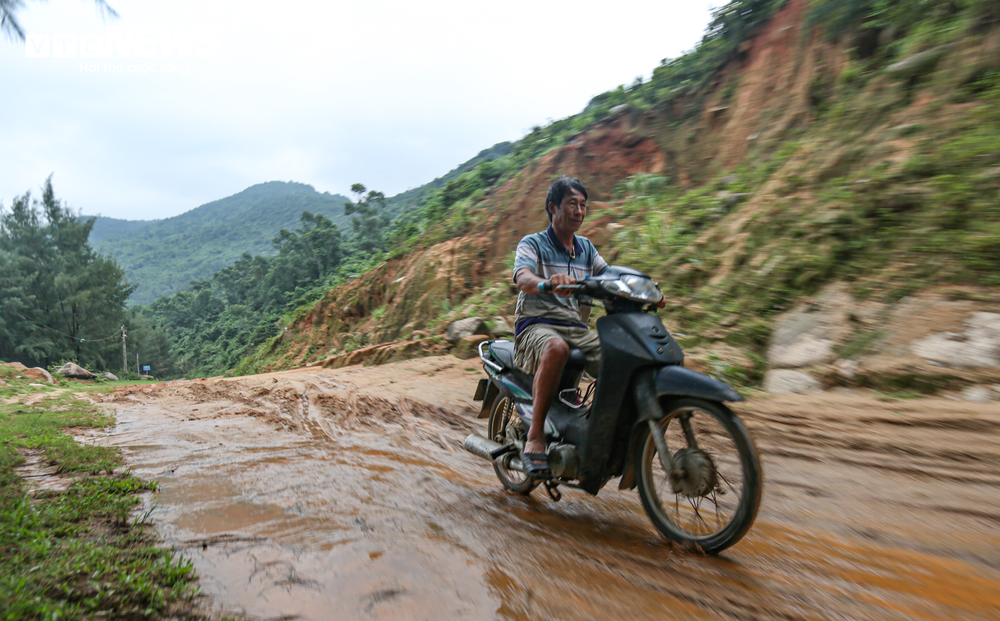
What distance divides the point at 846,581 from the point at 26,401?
13858 mm

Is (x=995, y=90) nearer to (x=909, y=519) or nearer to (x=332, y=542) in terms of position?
(x=909, y=519)

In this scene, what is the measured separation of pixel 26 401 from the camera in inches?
412

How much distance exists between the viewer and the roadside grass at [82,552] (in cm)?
172

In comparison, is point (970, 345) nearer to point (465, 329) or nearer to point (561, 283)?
point (561, 283)

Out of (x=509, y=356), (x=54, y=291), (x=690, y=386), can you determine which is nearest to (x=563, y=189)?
(x=509, y=356)

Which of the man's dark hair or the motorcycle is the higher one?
the man's dark hair

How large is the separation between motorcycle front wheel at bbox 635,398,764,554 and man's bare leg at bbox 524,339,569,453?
1.94 feet

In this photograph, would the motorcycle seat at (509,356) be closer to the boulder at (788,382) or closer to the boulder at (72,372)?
the boulder at (788,382)

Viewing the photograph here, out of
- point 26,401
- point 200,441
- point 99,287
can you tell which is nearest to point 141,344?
point 99,287

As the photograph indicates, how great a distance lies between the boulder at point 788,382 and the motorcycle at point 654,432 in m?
2.94

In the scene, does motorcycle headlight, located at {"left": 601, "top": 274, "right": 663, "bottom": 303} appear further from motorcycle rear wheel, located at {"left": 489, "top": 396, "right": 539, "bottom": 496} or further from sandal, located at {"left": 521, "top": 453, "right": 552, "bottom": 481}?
motorcycle rear wheel, located at {"left": 489, "top": 396, "right": 539, "bottom": 496}

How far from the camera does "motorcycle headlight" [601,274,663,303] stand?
267 cm

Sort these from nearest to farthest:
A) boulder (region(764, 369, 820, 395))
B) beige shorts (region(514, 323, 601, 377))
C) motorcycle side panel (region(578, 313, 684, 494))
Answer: motorcycle side panel (region(578, 313, 684, 494)) < beige shorts (region(514, 323, 601, 377)) < boulder (region(764, 369, 820, 395))

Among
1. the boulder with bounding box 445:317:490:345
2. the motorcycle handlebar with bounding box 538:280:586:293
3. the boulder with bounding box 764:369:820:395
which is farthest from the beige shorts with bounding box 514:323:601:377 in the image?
the boulder with bounding box 445:317:490:345
